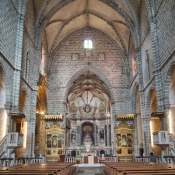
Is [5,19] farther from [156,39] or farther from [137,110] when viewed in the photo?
[137,110]

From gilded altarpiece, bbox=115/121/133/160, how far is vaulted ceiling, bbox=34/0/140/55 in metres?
9.74

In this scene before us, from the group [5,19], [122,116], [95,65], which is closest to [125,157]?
[122,116]

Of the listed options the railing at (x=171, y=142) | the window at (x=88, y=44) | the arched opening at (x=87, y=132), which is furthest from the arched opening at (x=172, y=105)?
the arched opening at (x=87, y=132)

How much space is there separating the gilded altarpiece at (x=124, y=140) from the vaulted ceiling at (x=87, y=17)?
974 cm

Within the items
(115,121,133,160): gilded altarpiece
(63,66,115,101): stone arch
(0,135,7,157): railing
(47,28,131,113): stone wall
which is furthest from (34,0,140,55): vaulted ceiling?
(0,135,7,157): railing

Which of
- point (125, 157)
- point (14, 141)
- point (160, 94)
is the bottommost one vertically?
point (125, 157)

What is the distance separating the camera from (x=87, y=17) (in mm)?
29469

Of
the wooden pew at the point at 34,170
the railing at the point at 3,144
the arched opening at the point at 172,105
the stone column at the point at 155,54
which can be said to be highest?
the stone column at the point at 155,54

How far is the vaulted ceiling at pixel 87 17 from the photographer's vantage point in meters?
22.9

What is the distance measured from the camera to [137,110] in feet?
92.3

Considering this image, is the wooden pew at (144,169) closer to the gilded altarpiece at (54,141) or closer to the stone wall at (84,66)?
the gilded altarpiece at (54,141)

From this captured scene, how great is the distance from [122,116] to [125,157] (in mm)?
4711

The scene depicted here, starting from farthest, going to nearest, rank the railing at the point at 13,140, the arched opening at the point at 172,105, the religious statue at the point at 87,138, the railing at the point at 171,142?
the religious statue at the point at 87,138 < the arched opening at the point at 172,105 < the railing at the point at 171,142 < the railing at the point at 13,140

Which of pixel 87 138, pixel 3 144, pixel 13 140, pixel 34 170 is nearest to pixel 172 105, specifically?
pixel 13 140
